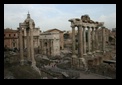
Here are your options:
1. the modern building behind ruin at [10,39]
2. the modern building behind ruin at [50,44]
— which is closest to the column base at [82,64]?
the modern building behind ruin at [50,44]

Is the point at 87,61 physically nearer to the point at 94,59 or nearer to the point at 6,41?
the point at 94,59

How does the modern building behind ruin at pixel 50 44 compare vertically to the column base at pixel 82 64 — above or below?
above

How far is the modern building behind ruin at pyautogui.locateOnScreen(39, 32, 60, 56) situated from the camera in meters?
35.5

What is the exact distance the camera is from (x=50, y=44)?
117 feet

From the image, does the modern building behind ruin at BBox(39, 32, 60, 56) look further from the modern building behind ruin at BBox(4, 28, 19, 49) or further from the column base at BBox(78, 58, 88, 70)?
the column base at BBox(78, 58, 88, 70)

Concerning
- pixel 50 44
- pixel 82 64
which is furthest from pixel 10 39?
pixel 82 64

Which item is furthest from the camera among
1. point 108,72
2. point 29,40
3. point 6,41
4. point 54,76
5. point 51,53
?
point 6,41

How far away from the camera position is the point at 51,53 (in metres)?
35.8

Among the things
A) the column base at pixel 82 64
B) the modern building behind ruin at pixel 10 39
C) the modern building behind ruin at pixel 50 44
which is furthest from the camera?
the modern building behind ruin at pixel 10 39

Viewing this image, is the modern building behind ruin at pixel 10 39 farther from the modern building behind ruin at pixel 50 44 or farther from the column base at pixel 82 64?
the column base at pixel 82 64

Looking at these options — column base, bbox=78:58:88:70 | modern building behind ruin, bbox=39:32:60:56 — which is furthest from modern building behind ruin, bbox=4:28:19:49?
column base, bbox=78:58:88:70

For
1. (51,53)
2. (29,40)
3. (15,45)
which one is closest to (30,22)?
(29,40)

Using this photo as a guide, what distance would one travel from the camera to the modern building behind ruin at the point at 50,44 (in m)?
35.5
